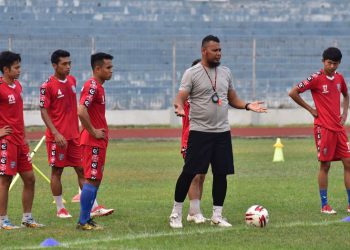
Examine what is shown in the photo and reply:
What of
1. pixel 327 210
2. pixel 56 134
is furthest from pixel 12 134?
pixel 327 210

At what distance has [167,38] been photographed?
3669 centimetres

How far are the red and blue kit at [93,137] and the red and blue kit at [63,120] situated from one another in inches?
50.2

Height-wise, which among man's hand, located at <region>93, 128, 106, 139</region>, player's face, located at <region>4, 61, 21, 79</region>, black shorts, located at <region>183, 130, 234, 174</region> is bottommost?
black shorts, located at <region>183, 130, 234, 174</region>

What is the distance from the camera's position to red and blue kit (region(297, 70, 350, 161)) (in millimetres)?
12961

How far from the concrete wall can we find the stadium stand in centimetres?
48

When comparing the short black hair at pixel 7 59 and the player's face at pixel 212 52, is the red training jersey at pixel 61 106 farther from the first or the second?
the player's face at pixel 212 52

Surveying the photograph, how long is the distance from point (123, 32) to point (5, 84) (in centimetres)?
2767

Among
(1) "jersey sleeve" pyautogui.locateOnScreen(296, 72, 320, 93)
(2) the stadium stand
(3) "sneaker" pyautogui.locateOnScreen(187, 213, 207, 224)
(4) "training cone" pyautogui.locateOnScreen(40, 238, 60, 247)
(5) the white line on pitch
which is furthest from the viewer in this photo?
(2) the stadium stand

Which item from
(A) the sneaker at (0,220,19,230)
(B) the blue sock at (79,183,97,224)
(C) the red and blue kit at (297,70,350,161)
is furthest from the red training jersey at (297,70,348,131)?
(A) the sneaker at (0,220,19,230)

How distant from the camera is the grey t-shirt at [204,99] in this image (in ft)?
37.6

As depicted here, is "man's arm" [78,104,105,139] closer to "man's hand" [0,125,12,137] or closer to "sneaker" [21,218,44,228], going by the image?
"man's hand" [0,125,12,137]

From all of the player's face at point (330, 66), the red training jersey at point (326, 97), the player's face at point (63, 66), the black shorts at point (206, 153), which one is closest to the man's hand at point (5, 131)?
the player's face at point (63, 66)

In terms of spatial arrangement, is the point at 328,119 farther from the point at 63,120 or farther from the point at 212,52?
the point at 63,120

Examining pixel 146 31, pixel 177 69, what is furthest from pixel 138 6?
pixel 177 69
